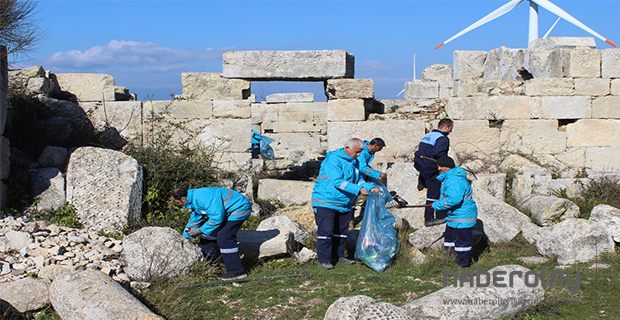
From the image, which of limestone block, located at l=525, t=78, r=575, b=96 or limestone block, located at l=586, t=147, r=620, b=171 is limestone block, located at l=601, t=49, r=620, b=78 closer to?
limestone block, located at l=525, t=78, r=575, b=96

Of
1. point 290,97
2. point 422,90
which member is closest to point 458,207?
point 422,90

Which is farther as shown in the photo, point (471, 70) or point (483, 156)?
point (471, 70)

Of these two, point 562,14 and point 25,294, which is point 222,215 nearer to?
point 25,294

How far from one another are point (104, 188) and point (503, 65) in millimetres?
7890

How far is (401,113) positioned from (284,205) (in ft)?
9.50

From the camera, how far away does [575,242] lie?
910 cm

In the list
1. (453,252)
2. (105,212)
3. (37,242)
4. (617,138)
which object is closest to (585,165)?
(617,138)

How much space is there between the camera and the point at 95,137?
11.5 meters

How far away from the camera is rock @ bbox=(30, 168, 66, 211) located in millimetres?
9797

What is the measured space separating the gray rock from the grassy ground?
3.30 m

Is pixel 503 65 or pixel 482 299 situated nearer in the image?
pixel 482 299

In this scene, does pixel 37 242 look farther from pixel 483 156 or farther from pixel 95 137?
pixel 483 156

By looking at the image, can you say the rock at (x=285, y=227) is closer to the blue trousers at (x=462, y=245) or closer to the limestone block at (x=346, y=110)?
the blue trousers at (x=462, y=245)

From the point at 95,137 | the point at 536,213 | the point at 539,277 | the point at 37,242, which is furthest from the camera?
the point at 95,137
